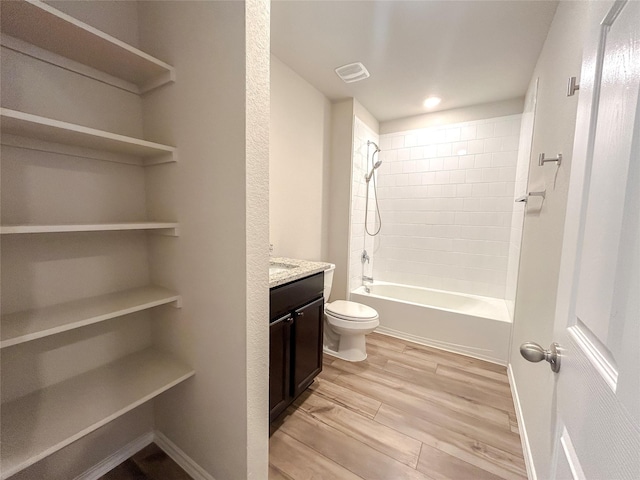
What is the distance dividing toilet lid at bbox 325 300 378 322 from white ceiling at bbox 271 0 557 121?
197 centimetres

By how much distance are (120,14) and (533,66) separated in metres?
2.63

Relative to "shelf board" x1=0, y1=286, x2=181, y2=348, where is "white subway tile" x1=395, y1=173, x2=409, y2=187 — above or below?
above

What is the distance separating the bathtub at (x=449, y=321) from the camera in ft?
7.13

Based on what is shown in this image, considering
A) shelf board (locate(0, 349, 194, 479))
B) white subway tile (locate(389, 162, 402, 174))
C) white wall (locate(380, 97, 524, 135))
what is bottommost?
shelf board (locate(0, 349, 194, 479))

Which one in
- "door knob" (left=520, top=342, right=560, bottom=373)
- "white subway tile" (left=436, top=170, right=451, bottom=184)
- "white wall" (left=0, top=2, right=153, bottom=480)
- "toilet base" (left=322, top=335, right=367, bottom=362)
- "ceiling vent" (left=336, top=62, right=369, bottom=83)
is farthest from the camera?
"white subway tile" (left=436, top=170, right=451, bottom=184)

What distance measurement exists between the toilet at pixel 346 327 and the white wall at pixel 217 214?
996 mm

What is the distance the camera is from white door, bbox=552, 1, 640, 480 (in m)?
0.35

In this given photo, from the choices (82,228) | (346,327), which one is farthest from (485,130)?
(82,228)

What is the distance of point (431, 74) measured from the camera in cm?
202

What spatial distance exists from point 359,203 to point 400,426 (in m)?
2.03

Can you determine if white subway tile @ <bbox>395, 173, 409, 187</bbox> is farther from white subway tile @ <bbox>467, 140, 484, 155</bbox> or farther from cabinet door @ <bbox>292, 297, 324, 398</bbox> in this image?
cabinet door @ <bbox>292, 297, 324, 398</bbox>

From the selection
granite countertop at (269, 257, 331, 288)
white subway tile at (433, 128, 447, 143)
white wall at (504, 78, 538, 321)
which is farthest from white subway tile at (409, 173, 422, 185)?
granite countertop at (269, 257, 331, 288)

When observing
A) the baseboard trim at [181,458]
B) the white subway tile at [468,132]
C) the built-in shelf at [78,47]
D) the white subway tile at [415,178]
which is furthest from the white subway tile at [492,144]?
the baseboard trim at [181,458]

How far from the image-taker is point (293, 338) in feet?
4.80
